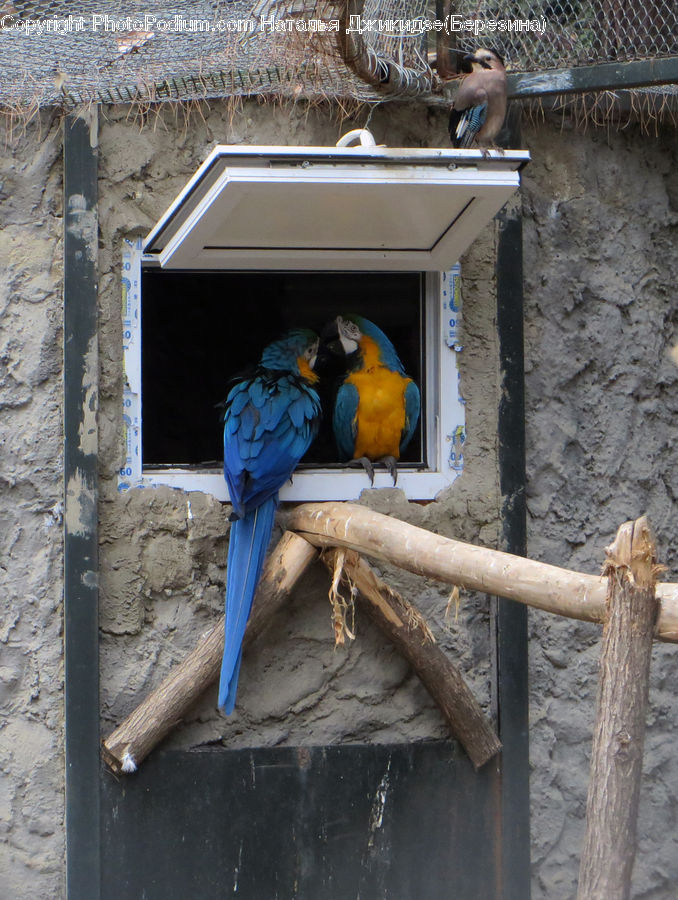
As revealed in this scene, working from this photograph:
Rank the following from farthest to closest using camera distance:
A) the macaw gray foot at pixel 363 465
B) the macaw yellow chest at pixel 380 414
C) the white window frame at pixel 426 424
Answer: the macaw yellow chest at pixel 380 414, the macaw gray foot at pixel 363 465, the white window frame at pixel 426 424

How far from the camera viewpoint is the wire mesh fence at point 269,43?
2.31m

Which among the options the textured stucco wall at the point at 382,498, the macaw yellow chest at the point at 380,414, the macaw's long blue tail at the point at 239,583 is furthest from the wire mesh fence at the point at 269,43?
the macaw's long blue tail at the point at 239,583

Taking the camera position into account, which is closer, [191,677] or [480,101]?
[480,101]

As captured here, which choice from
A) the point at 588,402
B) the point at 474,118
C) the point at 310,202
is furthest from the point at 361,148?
the point at 588,402

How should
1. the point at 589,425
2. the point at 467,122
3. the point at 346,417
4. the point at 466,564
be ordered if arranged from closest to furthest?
the point at 466,564 → the point at 467,122 → the point at 589,425 → the point at 346,417

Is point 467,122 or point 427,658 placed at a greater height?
point 467,122

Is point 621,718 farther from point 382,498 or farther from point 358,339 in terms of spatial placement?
point 358,339

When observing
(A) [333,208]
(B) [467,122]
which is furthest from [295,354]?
(B) [467,122]

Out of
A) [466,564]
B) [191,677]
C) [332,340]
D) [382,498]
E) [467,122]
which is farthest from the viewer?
[332,340]

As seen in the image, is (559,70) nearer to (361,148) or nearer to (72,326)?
(361,148)

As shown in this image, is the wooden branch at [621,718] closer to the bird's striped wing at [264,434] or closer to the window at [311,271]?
the window at [311,271]

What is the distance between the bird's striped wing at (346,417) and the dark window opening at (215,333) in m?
0.49

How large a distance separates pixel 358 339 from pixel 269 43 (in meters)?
0.85

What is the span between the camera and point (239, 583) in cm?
233
